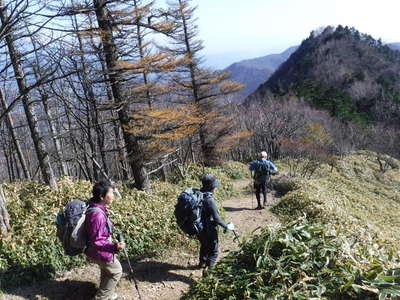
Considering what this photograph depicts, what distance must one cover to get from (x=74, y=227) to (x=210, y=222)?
2119 mm

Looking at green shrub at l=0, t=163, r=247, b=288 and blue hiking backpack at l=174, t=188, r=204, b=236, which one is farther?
green shrub at l=0, t=163, r=247, b=288

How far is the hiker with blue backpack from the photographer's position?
521 cm

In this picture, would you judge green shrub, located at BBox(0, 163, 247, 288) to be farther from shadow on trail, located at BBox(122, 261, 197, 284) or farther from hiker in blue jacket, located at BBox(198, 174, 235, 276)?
hiker in blue jacket, located at BBox(198, 174, 235, 276)

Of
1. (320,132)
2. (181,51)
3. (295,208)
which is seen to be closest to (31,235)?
(295,208)

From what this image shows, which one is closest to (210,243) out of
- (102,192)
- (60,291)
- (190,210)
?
(190,210)

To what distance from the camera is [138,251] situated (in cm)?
648

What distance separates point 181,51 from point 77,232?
15463 millimetres

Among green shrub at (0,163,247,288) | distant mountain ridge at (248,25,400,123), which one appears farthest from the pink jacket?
distant mountain ridge at (248,25,400,123)

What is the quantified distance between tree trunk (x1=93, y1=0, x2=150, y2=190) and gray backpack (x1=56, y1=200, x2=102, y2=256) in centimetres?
513

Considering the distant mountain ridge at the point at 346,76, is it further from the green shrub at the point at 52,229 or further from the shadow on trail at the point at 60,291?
the shadow on trail at the point at 60,291

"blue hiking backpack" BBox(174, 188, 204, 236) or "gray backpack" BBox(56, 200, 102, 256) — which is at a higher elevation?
"gray backpack" BBox(56, 200, 102, 256)

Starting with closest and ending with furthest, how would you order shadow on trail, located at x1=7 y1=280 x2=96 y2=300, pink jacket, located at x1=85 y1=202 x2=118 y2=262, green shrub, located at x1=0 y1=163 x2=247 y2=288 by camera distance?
pink jacket, located at x1=85 y1=202 x2=118 y2=262
shadow on trail, located at x1=7 y1=280 x2=96 y2=300
green shrub, located at x1=0 y1=163 x2=247 y2=288

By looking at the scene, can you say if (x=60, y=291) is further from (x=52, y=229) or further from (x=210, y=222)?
(x=210, y=222)

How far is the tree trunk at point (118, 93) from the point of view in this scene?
890 centimetres
